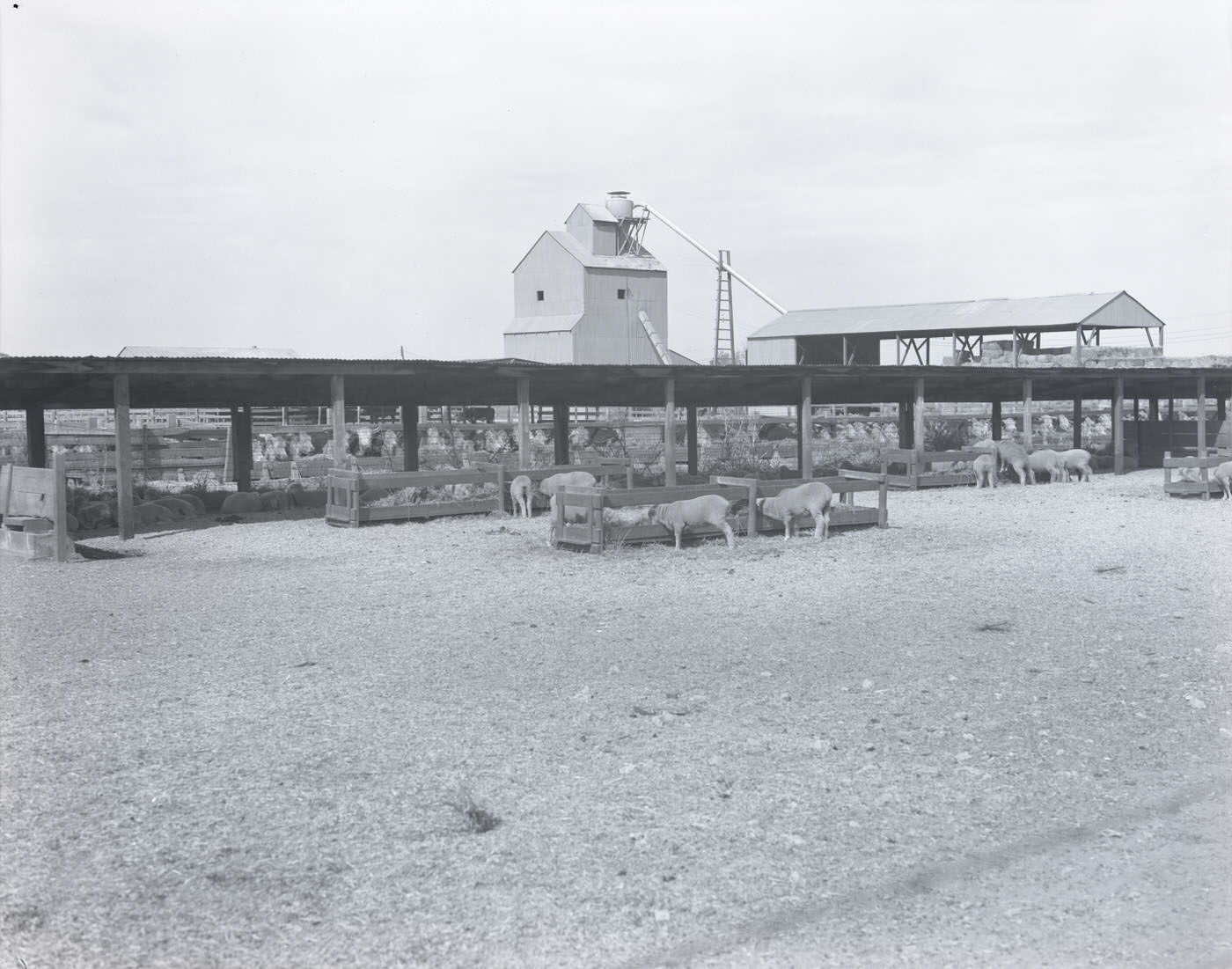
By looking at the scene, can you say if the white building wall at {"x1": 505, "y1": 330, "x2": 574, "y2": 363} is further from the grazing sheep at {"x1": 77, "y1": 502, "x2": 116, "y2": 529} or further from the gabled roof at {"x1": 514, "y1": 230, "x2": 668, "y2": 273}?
the grazing sheep at {"x1": 77, "y1": 502, "x2": 116, "y2": 529}

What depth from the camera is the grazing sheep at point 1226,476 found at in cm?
2209

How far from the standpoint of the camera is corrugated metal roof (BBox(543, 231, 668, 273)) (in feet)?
147

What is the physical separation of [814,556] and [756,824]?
9716 millimetres

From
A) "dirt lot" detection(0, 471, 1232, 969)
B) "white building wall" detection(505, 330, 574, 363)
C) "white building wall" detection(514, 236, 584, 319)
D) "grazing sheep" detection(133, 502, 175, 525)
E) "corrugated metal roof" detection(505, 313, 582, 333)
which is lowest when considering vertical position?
"dirt lot" detection(0, 471, 1232, 969)

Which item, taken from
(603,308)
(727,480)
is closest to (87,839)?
(727,480)

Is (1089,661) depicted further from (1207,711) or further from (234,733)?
(234,733)

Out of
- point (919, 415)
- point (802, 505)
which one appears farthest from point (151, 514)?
point (919, 415)

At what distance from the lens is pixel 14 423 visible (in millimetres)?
45594

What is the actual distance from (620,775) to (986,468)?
2145cm

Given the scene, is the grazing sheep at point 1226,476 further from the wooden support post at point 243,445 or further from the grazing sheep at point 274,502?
the wooden support post at point 243,445

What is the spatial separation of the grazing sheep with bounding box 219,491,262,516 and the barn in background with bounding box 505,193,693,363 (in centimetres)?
2242

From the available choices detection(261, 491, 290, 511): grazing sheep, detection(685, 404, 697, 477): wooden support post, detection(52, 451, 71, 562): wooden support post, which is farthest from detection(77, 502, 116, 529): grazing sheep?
detection(685, 404, 697, 477): wooden support post

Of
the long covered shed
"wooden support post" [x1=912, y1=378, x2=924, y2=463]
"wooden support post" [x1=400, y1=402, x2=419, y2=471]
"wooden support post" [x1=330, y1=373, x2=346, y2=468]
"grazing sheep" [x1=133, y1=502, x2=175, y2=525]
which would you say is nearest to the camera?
the long covered shed

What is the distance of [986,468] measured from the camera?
86.0ft
